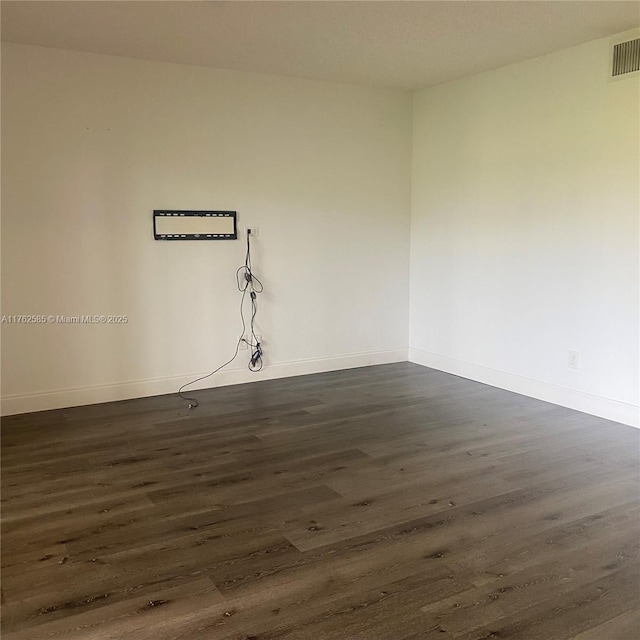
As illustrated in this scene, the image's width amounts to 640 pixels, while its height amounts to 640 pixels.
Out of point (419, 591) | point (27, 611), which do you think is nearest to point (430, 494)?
point (419, 591)

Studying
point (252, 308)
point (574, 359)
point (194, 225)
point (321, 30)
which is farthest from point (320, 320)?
point (321, 30)

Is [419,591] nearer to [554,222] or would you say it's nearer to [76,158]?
[554,222]

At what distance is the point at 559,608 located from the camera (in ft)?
6.94

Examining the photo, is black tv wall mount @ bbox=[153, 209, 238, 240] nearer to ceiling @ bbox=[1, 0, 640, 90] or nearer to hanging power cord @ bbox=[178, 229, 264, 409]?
hanging power cord @ bbox=[178, 229, 264, 409]

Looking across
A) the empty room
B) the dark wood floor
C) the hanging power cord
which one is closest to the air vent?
the empty room

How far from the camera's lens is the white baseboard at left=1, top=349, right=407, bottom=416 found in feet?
14.2

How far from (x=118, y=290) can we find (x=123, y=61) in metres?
1.63

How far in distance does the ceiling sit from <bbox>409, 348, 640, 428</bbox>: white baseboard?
7.73ft

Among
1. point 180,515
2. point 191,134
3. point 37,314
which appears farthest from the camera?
point 191,134

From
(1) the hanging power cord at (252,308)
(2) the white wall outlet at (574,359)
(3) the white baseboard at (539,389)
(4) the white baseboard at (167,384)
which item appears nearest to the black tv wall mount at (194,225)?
(1) the hanging power cord at (252,308)

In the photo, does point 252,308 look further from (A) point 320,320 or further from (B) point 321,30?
(B) point 321,30

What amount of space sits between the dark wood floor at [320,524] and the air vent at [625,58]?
88.2 inches

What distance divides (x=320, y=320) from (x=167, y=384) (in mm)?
1436

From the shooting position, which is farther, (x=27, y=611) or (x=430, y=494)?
A: (x=430, y=494)
